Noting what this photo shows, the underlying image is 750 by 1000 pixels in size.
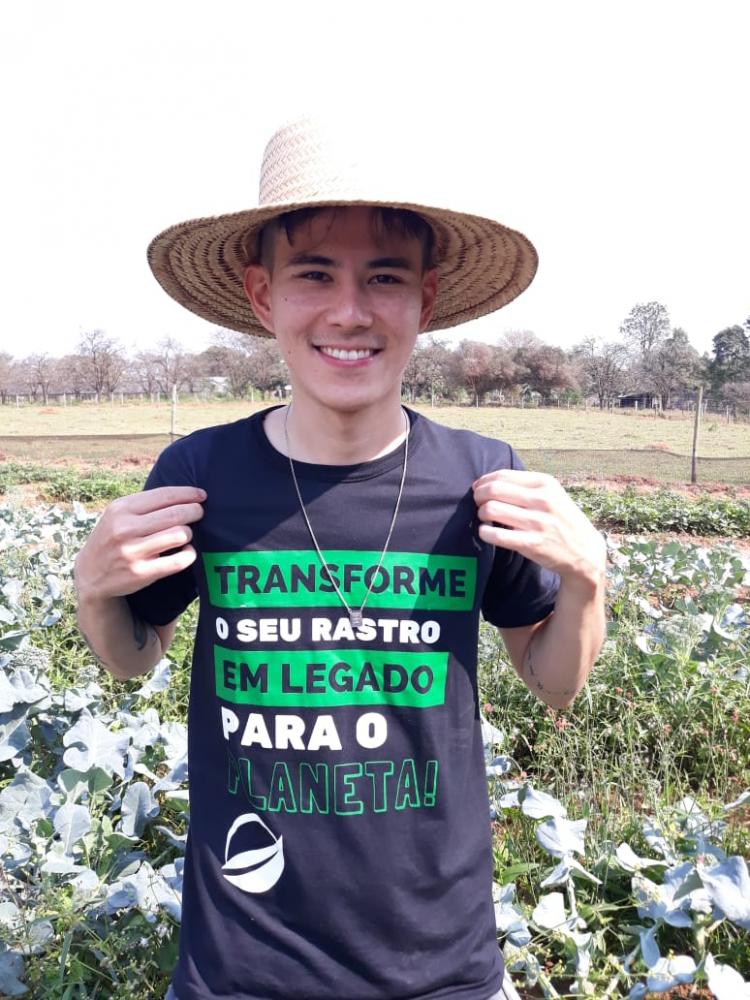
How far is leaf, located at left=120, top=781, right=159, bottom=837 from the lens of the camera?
6.65 feet

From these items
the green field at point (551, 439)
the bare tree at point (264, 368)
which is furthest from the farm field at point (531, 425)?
the bare tree at point (264, 368)

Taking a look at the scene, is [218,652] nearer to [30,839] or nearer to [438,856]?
[438,856]

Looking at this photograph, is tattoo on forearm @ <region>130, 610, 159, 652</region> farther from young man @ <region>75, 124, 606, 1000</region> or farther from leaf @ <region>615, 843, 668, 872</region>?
leaf @ <region>615, 843, 668, 872</region>

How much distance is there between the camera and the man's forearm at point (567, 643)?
1.25 metres

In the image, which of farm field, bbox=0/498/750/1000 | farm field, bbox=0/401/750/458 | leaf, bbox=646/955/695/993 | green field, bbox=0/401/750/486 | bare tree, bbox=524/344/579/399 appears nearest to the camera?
leaf, bbox=646/955/695/993

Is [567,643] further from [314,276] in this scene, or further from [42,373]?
[42,373]

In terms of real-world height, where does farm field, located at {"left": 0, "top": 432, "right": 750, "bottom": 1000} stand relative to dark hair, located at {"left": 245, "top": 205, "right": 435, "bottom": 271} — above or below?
below

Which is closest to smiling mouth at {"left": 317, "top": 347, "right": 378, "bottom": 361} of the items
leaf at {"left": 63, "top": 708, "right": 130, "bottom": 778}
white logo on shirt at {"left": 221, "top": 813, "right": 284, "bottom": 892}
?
white logo on shirt at {"left": 221, "top": 813, "right": 284, "bottom": 892}

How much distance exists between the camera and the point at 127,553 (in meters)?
1.20

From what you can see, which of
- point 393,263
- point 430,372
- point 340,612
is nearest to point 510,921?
point 340,612

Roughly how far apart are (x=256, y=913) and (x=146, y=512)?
24.6 inches

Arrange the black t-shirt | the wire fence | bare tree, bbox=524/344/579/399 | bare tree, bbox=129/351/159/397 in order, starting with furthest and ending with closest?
bare tree, bbox=129/351/159/397 → bare tree, bbox=524/344/579/399 → the wire fence → the black t-shirt

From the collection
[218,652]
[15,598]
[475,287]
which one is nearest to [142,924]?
[218,652]

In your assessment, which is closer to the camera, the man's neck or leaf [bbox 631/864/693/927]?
the man's neck
